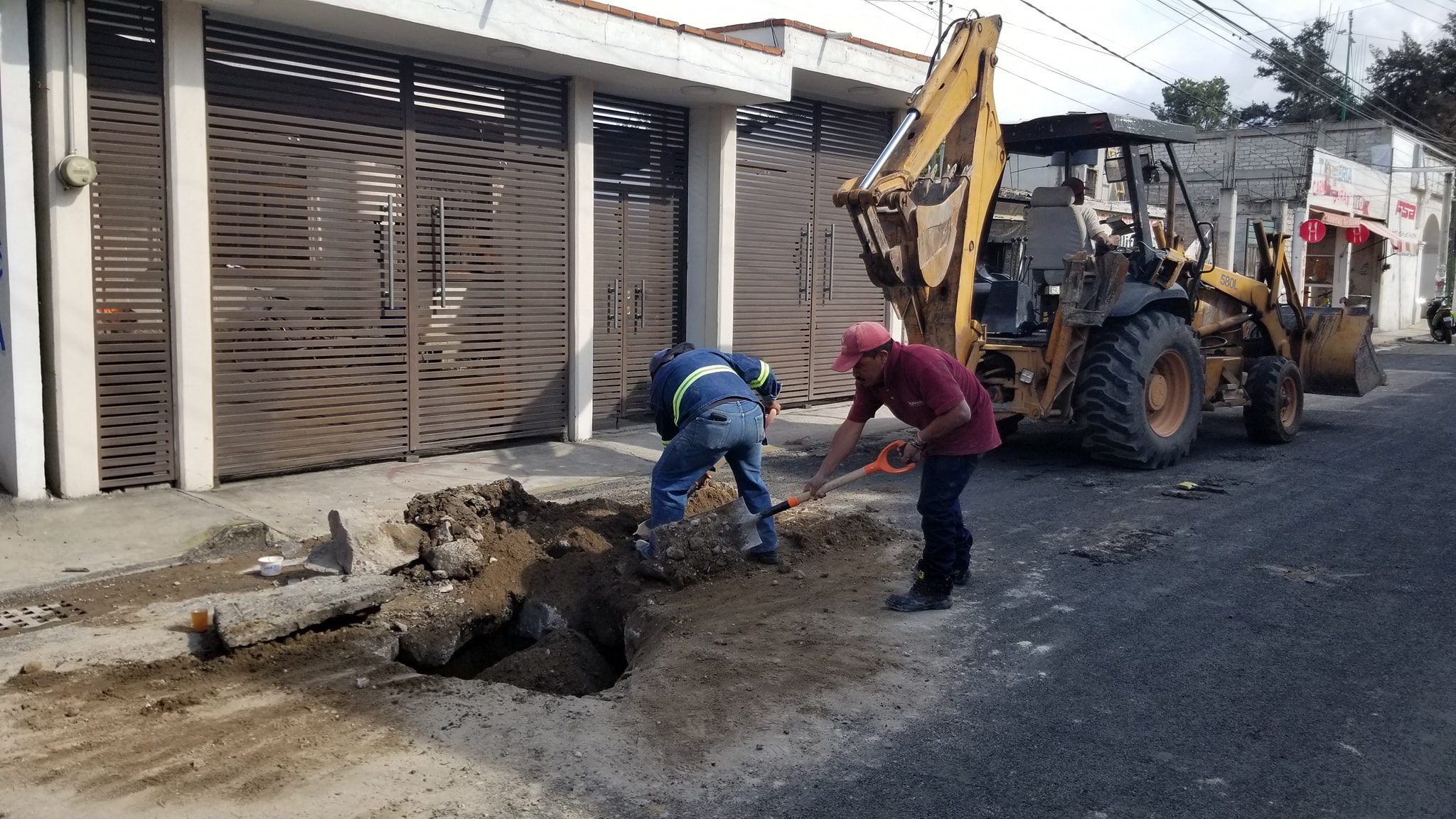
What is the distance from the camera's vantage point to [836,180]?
13.6 m

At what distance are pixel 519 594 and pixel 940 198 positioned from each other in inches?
185

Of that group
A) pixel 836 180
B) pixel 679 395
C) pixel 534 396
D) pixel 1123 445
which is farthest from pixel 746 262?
pixel 679 395

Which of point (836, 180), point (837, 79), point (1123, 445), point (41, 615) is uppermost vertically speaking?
point (837, 79)

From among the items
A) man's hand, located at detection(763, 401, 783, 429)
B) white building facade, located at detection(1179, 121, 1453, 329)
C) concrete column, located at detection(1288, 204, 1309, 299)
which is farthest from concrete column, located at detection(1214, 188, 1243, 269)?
man's hand, located at detection(763, 401, 783, 429)

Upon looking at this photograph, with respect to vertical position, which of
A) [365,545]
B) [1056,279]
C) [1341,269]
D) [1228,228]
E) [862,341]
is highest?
[1228,228]

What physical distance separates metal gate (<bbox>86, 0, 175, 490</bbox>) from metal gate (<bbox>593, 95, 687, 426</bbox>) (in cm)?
430

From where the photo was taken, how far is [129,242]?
25.4ft

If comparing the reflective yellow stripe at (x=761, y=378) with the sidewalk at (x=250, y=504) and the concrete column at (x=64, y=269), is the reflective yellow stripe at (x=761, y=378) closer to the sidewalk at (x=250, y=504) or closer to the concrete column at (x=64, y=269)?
the sidewalk at (x=250, y=504)

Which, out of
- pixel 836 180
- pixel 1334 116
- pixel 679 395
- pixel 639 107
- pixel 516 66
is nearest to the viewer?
pixel 679 395

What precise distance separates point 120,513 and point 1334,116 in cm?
5750

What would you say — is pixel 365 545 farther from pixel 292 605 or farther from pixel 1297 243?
pixel 1297 243

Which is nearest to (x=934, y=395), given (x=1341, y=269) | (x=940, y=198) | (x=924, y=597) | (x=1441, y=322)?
(x=924, y=597)

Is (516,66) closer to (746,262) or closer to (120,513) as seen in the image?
(746,262)

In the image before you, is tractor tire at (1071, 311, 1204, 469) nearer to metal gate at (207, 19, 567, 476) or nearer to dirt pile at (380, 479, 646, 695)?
dirt pile at (380, 479, 646, 695)
